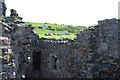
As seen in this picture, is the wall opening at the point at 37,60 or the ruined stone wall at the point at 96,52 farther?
the wall opening at the point at 37,60

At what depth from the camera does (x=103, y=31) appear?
9.37 meters

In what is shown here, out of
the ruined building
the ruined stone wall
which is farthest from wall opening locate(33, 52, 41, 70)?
the ruined stone wall

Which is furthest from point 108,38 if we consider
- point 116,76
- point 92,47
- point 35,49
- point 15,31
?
point 35,49

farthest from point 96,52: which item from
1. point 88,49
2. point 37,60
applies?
point 37,60

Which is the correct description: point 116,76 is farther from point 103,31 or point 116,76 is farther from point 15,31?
point 15,31

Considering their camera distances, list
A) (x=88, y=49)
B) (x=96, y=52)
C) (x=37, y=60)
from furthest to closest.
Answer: (x=37, y=60) → (x=88, y=49) → (x=96, y=52)

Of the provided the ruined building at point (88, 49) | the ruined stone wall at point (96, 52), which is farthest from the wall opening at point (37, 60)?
the ruined stone wall at point (96, 52)

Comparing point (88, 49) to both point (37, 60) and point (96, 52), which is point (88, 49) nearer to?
point (96, 52)

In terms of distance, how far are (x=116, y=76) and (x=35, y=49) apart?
8152mm

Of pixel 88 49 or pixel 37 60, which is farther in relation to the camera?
pixel 37 60

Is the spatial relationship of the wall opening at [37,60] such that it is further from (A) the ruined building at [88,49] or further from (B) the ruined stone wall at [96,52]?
(B) the ruined stone wall at [96,52]

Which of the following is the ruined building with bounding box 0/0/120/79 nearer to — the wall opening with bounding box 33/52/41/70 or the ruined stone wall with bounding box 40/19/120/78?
the ruined stone wall with bounding box 40/19/120/78

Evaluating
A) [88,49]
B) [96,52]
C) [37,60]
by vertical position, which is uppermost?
[88,49]

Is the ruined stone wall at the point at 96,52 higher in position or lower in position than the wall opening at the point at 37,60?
higher
